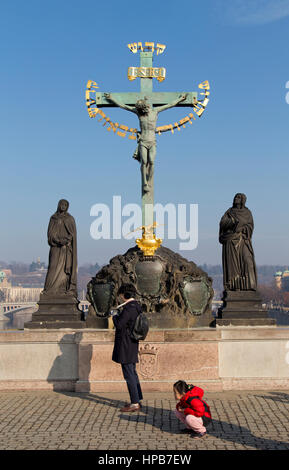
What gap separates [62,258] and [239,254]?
3.77 meters

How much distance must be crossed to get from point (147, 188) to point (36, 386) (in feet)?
16.7

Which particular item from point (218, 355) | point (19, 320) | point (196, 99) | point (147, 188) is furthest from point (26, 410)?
point (19, 320)

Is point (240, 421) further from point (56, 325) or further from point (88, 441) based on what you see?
point (56, 325)

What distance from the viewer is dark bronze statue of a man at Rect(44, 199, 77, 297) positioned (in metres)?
12.4

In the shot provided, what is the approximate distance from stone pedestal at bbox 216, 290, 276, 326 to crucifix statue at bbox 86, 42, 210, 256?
7.88 feet

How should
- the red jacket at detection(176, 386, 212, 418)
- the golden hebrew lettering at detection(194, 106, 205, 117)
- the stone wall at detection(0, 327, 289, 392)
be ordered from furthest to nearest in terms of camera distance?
the golden hebrew lettering at detection(194, 106, 205, 117) < the stone wall at detection(0, 327, 289, 392) < the red jacket at detection(176, 386, 212, 418)

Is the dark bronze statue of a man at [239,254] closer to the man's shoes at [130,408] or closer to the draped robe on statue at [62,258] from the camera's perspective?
the draped robe on statue at [62,258]

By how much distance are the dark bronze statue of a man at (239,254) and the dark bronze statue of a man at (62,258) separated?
10.7 ft

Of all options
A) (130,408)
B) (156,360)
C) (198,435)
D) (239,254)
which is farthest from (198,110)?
(198,435)

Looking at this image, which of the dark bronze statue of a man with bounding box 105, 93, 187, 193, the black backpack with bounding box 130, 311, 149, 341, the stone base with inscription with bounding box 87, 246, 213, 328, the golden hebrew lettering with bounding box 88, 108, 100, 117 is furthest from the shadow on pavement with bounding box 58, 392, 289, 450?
the golden hebrew lettering with bounding box 88, 108, 100, 117

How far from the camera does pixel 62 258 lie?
1252 centimetres

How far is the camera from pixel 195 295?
12203 millimetres

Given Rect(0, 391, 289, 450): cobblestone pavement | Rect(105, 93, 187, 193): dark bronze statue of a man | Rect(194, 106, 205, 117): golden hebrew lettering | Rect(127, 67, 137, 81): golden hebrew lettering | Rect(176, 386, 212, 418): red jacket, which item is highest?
Rect(127, 67, 137, 81): golden hebrew lettering

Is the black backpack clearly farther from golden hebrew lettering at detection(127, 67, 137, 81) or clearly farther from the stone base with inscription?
golden hebrew lettering at detection(127, 67, 137, 81)
